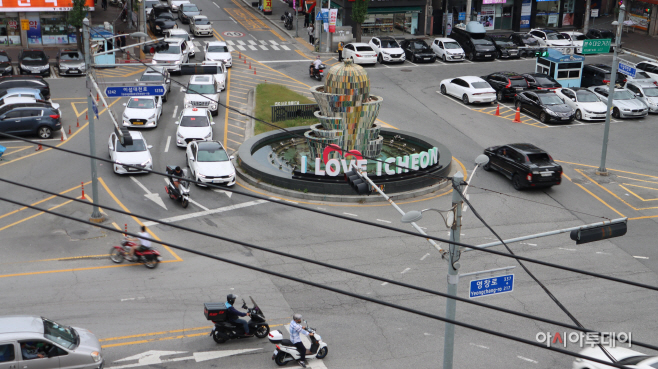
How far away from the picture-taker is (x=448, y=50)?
172ft

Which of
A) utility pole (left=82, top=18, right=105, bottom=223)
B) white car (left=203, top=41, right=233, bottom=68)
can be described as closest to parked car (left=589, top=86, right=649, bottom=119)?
white car (left=203, top=41, right=233, bottom=68)

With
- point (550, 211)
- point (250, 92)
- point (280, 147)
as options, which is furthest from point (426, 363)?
point (250, 92)

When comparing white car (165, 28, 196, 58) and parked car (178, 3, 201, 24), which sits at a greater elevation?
parked car (178, 3, 201, 24)

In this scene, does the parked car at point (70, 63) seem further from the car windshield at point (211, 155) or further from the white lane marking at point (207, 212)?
the white lane marking at point (207, 212)

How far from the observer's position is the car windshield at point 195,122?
3416 centimetres

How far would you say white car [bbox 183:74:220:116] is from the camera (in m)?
38.3

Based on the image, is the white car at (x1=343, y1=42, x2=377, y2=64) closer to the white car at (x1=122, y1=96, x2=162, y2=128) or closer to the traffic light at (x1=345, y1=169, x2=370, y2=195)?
the white car at (x1=122, y1=96, x2=162, y2=128)

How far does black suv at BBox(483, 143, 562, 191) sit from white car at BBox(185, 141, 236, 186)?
37.1 ft

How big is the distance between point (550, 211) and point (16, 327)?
63.1ft

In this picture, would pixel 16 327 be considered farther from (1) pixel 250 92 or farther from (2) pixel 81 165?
(1) pixel 250 92

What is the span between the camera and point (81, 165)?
31375 millimetres

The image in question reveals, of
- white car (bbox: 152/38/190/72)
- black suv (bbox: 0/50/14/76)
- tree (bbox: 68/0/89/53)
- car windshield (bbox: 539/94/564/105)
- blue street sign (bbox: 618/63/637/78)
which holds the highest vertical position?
tree (bbox: 68/0/89/53)

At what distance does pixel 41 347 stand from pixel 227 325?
4.19 meters

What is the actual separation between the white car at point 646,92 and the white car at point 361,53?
16.6 meters
